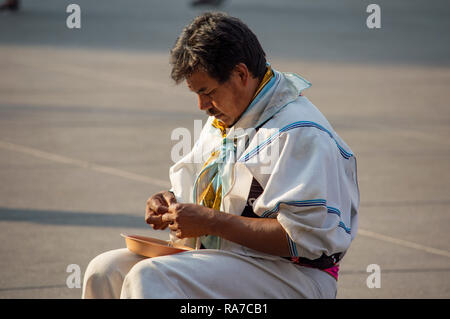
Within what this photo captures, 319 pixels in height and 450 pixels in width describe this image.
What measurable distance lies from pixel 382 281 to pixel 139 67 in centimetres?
873

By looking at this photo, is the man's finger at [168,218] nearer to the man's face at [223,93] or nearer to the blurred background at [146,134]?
the man's face at [223,93]

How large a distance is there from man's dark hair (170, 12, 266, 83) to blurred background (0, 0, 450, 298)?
1.97m

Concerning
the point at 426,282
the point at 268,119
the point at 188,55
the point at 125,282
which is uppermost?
the point at 188,55

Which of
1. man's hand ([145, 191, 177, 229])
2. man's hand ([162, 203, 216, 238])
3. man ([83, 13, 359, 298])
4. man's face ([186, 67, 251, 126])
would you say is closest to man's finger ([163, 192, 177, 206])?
man's hand ([145, 191, 177, 229])

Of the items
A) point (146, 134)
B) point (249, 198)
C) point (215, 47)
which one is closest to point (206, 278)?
point (249, 198)

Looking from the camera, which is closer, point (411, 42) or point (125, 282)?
point (125, 282)

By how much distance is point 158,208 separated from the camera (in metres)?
3.10

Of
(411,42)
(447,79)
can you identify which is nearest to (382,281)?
(447,79)

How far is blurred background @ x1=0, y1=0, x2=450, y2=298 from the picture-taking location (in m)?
5.03

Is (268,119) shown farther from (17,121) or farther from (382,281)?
(17,121)

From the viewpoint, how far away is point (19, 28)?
17.1 m

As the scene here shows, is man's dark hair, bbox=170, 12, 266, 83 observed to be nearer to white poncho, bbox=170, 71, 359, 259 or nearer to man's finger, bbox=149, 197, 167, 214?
white poncho, bbox=170, 71, 359, 259

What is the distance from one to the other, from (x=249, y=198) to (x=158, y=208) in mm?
442

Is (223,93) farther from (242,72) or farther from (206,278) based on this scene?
(206,278)
